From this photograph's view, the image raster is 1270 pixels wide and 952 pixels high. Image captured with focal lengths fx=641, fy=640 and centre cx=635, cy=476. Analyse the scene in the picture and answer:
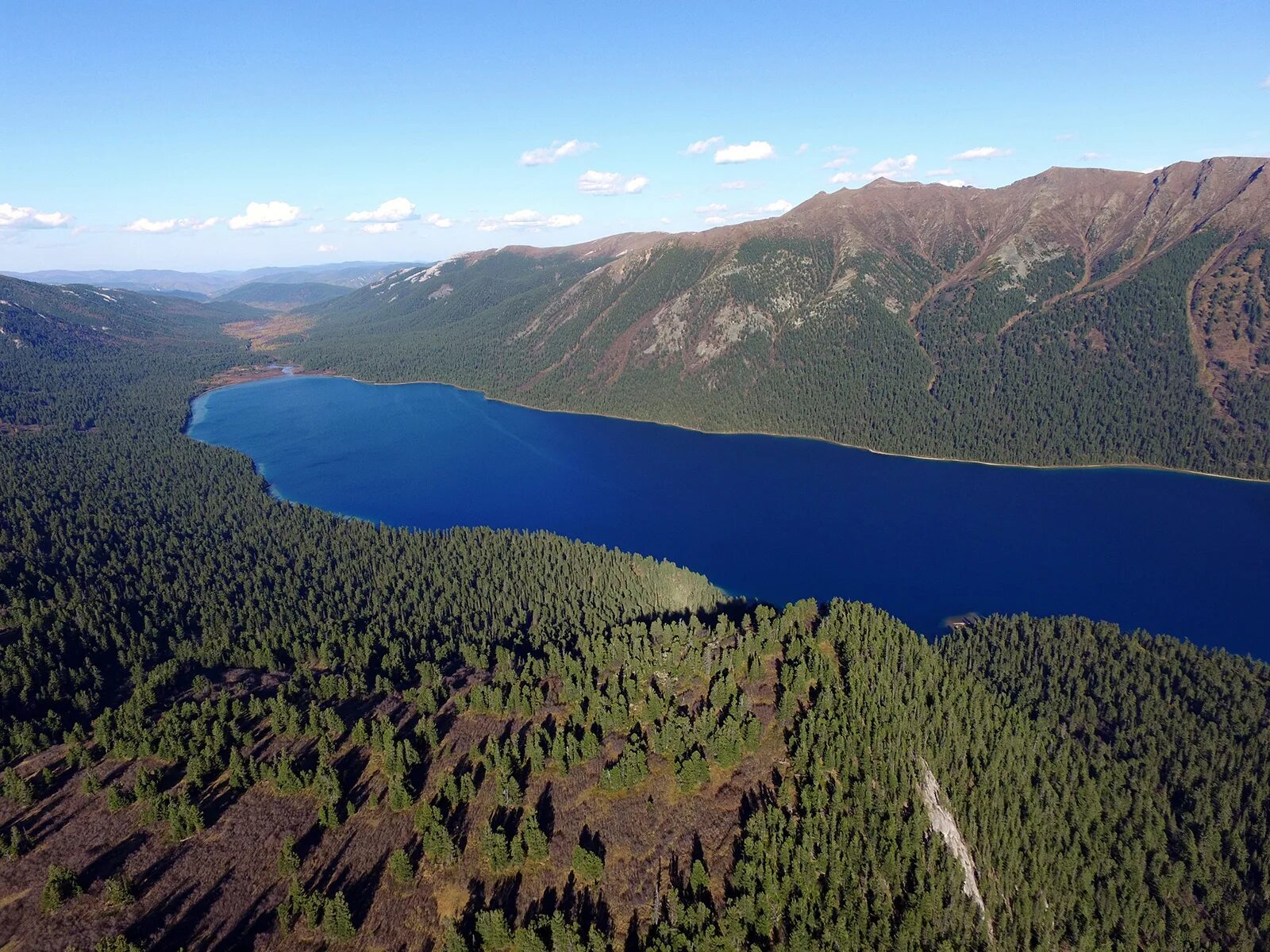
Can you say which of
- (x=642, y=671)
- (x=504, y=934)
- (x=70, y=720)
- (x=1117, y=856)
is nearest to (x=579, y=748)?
(x=642, y=671)

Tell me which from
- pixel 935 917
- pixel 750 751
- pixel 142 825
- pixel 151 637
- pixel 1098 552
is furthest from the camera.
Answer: pixel 1098 552

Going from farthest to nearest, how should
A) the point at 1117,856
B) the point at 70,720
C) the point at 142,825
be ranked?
the point at 70,720, the point at 1117,856, the point at 142,825

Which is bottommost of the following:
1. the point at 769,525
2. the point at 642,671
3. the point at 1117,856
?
the point at 1117,856

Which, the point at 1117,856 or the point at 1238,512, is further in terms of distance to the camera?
the point at 1238,512

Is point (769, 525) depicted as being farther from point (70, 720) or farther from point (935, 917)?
point (70, 720)

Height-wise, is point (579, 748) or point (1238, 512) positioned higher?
point (579, 748)

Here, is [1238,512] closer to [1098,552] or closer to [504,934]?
[1098,552]
